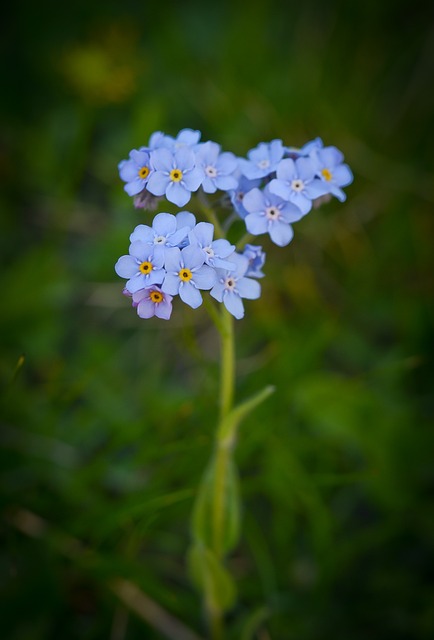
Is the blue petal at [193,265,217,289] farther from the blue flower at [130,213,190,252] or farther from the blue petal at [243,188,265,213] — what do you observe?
the blue petal at [243,188,265,213]

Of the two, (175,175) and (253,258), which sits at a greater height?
(175,175)

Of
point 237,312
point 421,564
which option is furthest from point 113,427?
point 421,564

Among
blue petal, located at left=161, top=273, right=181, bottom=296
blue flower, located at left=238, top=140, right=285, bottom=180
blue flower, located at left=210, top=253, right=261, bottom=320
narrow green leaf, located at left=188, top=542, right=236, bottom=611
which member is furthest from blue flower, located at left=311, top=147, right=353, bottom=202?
narrow green leaf, located at left=188, top=542, right=236, bottom=611

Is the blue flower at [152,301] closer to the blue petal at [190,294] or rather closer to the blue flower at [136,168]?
the blue petal at [190,294]

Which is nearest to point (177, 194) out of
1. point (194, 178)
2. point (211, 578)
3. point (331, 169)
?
point (194, 178)

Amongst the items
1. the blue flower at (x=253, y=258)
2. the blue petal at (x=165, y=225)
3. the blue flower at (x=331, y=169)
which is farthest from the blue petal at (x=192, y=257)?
the blue flower at (x=331, y=169)

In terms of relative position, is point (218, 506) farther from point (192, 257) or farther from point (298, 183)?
point (298, 183)
